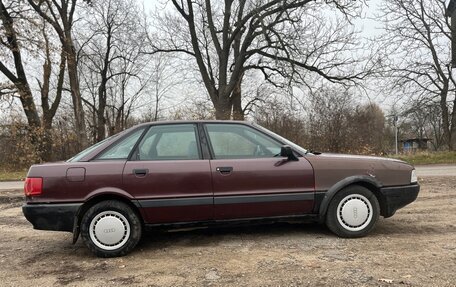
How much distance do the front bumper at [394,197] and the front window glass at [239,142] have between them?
59.0 inches

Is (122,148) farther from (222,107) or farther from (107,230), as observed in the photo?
(222,107)

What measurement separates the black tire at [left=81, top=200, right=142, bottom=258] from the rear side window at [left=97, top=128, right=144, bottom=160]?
0.54 meters

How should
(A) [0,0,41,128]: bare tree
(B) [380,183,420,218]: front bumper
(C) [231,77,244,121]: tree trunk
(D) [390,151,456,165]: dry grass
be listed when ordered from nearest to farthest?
1. (B) [380,183,420,218]: front bumper
2. (D) [390,151,456,165]: dry grass
3. (A) [0,0,41,128]: bare tree
4. (C) [231,77,244,121]: tree trunk

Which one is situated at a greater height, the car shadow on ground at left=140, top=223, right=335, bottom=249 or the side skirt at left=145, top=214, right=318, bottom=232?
the side skirt at left=145, top=214, right=318, bottom=232

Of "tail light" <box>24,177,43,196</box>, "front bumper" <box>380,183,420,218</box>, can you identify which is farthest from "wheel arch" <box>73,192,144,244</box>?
"front bumper" <box>380,183,420,218</box>

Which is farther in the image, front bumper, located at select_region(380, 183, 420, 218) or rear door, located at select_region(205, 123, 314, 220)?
front bumper, located at select_region(380, 183, 420, 218)

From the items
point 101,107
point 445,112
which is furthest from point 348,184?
point 101,107

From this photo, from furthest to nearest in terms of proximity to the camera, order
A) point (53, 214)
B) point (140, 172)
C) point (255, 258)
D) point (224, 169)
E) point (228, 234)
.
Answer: point (228, 234) → point (224, 169) → point (140, 172) → point (53, 214) → point (255, 258)

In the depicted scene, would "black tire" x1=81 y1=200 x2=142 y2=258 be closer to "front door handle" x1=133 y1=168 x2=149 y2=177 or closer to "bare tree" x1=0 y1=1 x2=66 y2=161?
"front door handle" x1=133 y1=168 x2=149 y2=177

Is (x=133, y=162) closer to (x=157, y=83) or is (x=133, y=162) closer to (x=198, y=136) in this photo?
(x=198, y=136)

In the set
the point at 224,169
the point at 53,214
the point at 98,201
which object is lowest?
the point at 53,214

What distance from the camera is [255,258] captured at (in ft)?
15.7

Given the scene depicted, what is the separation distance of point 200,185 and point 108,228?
1166 mm

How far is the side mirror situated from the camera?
5.39 m
